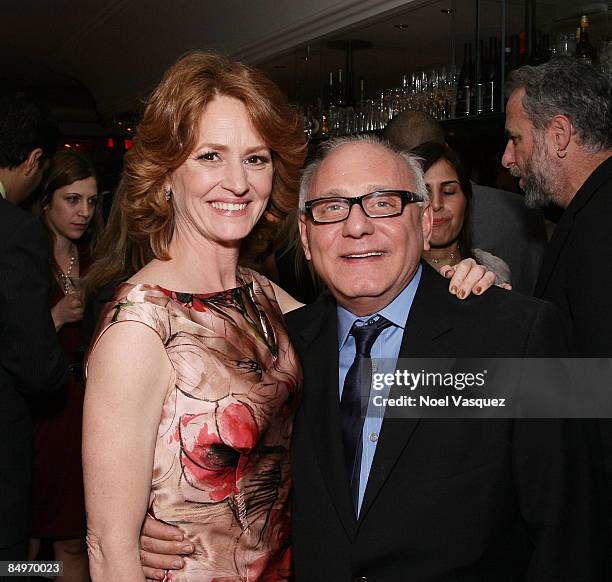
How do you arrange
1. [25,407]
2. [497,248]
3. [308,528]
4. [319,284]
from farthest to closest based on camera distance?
[497,248] → [319,284] → [25,407] → [308,528]

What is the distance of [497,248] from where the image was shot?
314 cm

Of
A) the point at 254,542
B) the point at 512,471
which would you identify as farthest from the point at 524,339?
the point at 254,542

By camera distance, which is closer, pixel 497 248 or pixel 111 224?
pixel 111 224

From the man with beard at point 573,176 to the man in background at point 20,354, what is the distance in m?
1.50

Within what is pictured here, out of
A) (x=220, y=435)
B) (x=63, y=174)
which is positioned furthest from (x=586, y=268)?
(x=63, y=174)

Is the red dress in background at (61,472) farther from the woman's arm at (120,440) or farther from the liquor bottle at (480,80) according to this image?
the liquor bottle at (480,80)

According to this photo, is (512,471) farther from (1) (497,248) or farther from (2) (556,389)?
(1) (497,248)

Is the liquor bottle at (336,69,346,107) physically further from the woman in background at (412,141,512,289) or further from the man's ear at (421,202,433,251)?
the man's ear at (421,202,433,251)

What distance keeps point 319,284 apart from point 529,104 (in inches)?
39.4

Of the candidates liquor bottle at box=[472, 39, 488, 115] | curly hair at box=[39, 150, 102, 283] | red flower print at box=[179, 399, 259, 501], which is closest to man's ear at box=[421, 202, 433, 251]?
red flower print at box=[179, 399, 259, 501]

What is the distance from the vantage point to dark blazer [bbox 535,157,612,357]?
2.07 meters

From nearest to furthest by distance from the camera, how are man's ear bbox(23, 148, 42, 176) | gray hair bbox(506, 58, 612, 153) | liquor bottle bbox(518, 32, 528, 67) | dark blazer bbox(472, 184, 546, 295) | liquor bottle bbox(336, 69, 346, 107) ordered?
gray hair bbox(506, 58, 612, 153) < man's ear bbox(23, 148, 42, 176) < dark blazer bbox(472, 184, 546, 295) < liquor bottle bbox(518, 32, 528, 67) < liquor bottle bbox(336, 69, 346, 107)

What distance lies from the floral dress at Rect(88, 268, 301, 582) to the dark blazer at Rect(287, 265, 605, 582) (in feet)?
0.46

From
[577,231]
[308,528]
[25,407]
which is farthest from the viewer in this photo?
[25,407]
